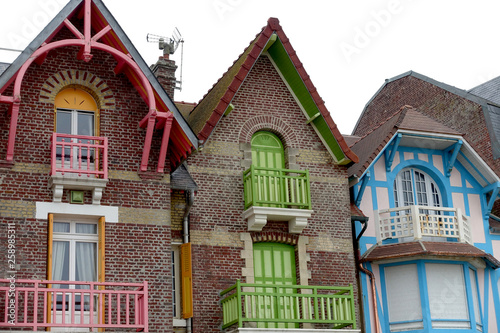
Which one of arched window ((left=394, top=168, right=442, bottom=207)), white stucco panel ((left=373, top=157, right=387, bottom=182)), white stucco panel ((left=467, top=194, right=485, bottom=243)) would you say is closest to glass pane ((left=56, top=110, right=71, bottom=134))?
white stucco panel ((left=373, top=157, right=387, bottom=182))

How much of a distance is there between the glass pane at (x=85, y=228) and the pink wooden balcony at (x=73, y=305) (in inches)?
47.2

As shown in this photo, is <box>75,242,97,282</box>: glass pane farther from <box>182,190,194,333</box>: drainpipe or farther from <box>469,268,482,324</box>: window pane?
<box>469,268,482,324</box>: window pane

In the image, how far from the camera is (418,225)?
2211cm

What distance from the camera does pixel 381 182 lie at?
921 inches

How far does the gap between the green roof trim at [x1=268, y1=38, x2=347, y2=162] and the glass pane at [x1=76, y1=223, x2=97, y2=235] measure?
21.1 ft

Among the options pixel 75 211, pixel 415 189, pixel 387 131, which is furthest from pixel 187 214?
pixel 415 189

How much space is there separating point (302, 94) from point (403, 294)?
18.6 ft

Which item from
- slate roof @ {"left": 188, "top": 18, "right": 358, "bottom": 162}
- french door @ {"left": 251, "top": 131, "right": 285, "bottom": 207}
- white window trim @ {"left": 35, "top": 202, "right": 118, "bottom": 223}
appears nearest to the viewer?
white window trim @ {"left": 35, "top": 202, "right": 118, "bottom": 223}

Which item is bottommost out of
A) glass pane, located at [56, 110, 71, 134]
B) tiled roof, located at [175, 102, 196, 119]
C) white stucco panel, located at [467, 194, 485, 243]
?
white stucco panel, located at [467, 194, 485, 243]

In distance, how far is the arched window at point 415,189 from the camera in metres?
23.8

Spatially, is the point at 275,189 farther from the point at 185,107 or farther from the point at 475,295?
the point at 475,295

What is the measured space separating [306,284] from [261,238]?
4.96 feet

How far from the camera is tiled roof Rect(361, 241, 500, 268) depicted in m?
21.6

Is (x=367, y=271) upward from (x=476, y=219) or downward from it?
downward
